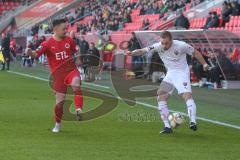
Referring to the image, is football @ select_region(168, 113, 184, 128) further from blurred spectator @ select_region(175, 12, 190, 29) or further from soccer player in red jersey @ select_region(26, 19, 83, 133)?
blurred spectator @ select_region(175, 12, 190, 29)

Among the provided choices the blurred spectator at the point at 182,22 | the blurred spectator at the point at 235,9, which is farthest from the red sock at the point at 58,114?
the blurred spectator at the point at 182,22

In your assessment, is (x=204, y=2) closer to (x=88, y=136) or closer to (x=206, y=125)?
(x=206, y=125)

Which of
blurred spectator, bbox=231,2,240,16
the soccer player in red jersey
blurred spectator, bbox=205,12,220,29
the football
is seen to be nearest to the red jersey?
the soccer player in red jersey

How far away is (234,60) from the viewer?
24.2 metres

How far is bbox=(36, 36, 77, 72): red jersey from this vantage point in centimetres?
1182

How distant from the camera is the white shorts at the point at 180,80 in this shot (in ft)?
39.0

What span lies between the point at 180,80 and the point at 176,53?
50 cm

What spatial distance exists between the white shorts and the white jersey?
0.29 feet

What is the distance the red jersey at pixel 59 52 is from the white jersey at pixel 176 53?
143cm

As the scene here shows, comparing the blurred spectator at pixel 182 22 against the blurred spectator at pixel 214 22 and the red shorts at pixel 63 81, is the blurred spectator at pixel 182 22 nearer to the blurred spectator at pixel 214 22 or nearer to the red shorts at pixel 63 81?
the blurred spectator at pixel 214 22

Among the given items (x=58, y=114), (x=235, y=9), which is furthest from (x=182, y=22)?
(x=58, y=114)

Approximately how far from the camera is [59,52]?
11.9 m

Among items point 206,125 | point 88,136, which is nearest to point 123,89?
point 206,125

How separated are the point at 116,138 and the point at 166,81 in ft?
5.94
